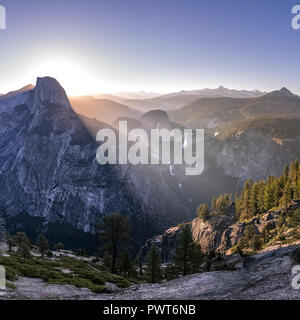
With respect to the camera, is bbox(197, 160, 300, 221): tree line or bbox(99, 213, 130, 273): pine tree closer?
bbox(99, 213, 130, 273): pine tree

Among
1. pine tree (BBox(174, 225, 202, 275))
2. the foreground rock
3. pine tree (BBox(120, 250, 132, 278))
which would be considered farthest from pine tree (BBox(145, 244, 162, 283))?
the foreground rock

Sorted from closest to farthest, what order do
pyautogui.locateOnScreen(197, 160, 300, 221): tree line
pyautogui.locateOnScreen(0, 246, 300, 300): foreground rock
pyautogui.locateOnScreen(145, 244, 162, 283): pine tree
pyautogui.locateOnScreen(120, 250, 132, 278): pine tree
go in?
pyautogui.locateOnScreen(0, 246, 300, 300): foreground rock → pyautogui.locateOnScreen(145, 244, 162, 283): pine tree → pyautogui.locateOnScreen(120, 250, 132, 278): pine tree → pyautogui.locateOnScreen(197, 160, 300, 221): tree line

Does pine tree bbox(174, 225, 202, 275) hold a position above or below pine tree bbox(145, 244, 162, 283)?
above

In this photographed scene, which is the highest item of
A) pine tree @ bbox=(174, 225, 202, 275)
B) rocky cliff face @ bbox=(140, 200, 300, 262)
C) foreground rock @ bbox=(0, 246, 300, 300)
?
foreground rock @ bbox=(0, 246, 300, 300)

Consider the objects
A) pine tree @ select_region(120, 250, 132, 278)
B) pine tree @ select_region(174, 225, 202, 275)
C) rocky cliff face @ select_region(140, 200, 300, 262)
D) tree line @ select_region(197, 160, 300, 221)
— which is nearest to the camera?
pine tree @ select_region(174, 225, 202, 275)

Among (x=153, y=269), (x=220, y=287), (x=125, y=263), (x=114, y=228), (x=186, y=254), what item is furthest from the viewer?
(x=125, y=263)

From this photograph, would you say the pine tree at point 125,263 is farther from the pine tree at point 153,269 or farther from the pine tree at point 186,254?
the pine tree at point 186,254

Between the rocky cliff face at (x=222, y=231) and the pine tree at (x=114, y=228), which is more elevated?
the pine tree at (x=114, y=228)

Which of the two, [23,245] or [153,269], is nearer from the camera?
[153,269]

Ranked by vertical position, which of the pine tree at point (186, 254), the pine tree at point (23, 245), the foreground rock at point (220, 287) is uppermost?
the foreground rock at point (220, 287)

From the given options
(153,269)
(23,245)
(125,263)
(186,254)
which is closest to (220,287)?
(186,254)

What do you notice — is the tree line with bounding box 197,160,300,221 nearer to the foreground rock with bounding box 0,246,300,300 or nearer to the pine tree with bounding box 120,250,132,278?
the pine tree with bounding box 120,250,132,278

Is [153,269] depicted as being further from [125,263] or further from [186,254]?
[186,254]

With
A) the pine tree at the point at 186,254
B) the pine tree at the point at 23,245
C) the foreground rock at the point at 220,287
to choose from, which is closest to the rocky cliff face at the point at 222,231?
the pine tree at the point at 186,254
